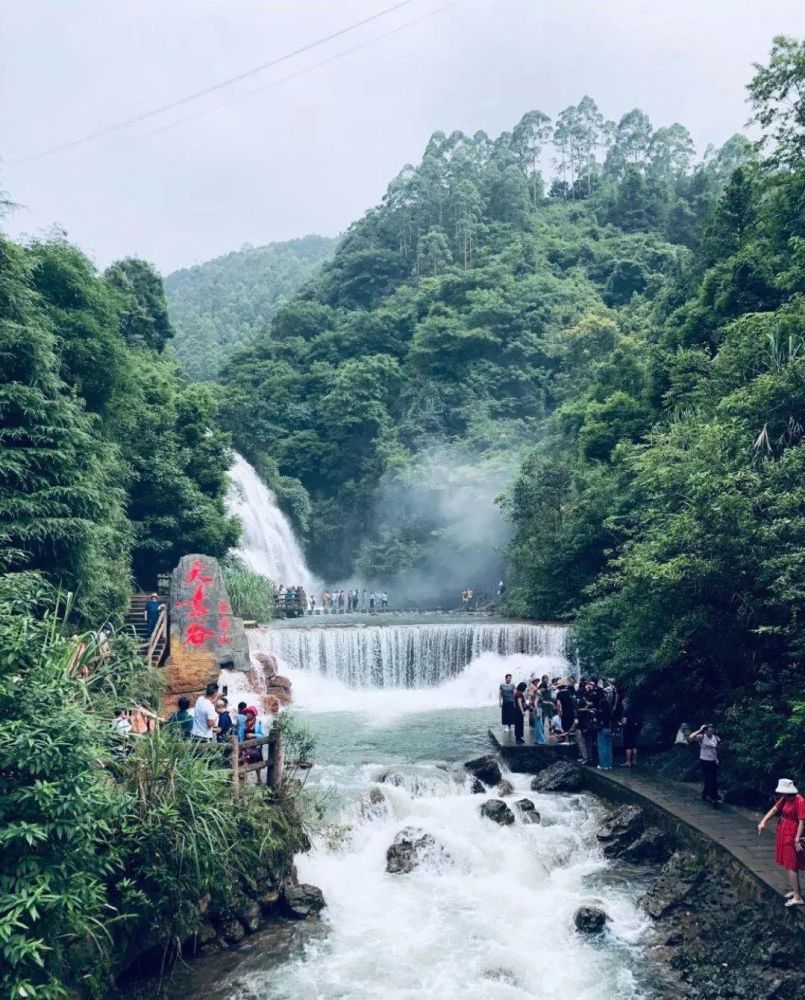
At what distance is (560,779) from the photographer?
11109 millimetres

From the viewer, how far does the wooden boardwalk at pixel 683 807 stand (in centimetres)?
743

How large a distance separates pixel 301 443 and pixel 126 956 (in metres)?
36.0

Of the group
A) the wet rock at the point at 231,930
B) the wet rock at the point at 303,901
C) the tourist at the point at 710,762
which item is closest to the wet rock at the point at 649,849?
the tourist at the point at 710,762

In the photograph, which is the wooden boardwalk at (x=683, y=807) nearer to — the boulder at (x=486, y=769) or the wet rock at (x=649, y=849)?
the wet rock at (x=649, y=849)

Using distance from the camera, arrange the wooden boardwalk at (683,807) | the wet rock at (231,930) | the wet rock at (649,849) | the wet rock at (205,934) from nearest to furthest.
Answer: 1. the wet rock at (205,934)
2. the wet rock at (231,930)
3. the wooden boardwalk at (683,807)
4. the wet rock at (649,849)

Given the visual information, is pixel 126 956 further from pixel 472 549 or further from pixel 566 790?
pixel 472 549

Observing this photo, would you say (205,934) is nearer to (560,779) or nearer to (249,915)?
(249,915)

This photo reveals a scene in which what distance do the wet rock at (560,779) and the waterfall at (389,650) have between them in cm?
786

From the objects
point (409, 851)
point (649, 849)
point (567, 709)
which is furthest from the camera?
point (567, 709)

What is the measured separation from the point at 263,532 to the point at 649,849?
25757 millimetres

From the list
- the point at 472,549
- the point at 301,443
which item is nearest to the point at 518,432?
the point at 472,549

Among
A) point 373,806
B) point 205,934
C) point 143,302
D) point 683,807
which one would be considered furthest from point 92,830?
point 143,302

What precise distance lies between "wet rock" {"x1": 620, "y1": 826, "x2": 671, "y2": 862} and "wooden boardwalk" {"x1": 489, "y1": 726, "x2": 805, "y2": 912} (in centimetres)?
22

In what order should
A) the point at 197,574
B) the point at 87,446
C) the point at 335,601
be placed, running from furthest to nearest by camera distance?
the point at 335,601 → the point at 197,574 → the point at 87,446
